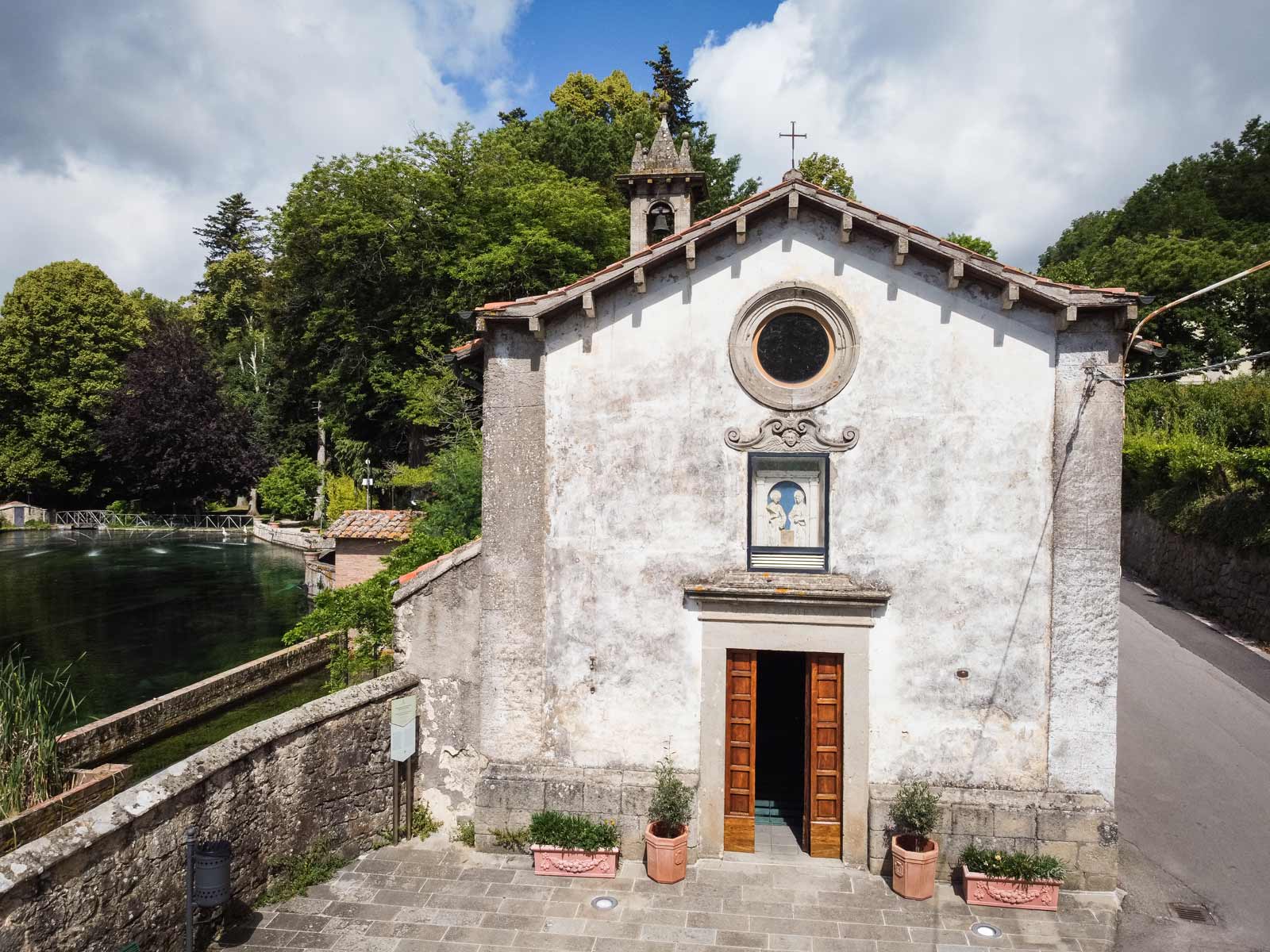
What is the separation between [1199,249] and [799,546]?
35272mm

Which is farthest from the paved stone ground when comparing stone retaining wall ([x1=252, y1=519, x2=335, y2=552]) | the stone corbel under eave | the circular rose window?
stone retaining wall ([x1=252, y1=519, x2=335, y2=552])

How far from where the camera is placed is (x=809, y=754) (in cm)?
923

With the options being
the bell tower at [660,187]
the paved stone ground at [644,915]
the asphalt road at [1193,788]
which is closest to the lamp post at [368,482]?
the bell tower at [660,187]

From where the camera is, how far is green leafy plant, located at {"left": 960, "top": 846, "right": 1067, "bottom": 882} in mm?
8289

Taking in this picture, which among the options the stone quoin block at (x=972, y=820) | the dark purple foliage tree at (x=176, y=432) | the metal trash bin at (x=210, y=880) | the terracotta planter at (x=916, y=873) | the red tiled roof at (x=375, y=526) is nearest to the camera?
the metal trash bin at (x=210, y=880)

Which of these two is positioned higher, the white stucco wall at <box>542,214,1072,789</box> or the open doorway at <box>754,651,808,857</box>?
the white stucco wall at <box>542,214,1072,789</box>

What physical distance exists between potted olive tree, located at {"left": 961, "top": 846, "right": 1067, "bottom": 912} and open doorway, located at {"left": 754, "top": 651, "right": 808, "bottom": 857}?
193 centimetres

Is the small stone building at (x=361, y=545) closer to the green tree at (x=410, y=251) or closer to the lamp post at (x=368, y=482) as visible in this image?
the green tree at (x=410, y=251)

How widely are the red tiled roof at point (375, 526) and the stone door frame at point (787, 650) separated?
34.9ft

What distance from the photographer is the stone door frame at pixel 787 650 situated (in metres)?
8.99

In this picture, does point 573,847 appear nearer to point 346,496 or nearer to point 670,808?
point 670,808

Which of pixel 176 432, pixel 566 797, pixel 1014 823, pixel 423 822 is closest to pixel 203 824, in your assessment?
pixel 423 822

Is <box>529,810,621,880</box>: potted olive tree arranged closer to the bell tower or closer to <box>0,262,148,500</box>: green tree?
the bell tower

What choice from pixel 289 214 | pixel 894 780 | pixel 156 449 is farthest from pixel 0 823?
pixel 156 449
